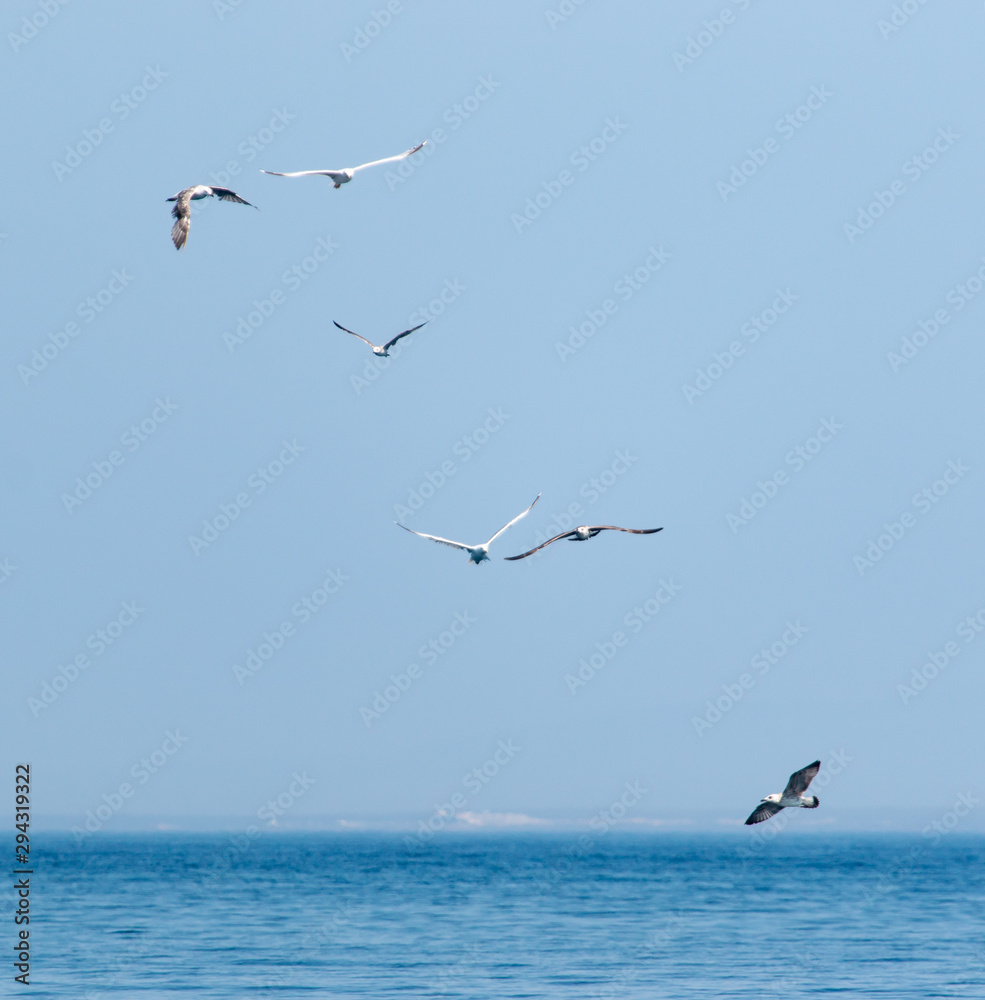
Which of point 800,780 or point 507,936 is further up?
point 800,780

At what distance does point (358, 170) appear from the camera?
33.5 metres

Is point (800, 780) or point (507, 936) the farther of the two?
point (507, 936)

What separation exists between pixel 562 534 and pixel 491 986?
25368 mm

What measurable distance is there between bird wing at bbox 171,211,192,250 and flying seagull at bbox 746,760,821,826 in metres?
16.8

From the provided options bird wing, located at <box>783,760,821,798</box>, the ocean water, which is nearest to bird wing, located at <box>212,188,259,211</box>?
bird wing, located at <box>783,760,821,798</box>

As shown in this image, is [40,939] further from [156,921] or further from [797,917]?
[797,917]

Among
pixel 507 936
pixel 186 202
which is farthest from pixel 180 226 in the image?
pixel 507 936

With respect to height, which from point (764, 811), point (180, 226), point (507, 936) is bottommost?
point (507, 936)

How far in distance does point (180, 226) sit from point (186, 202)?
782 millimetres

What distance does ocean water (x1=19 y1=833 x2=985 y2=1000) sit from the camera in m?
50.4

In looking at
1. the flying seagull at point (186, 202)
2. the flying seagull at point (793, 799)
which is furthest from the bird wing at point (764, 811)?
the flying seagull at point (186, 202)

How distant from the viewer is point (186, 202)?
30.7 m

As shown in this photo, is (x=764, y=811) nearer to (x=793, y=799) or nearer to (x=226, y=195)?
(x=793, y=799)

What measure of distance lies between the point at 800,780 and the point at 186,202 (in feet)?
58.8
